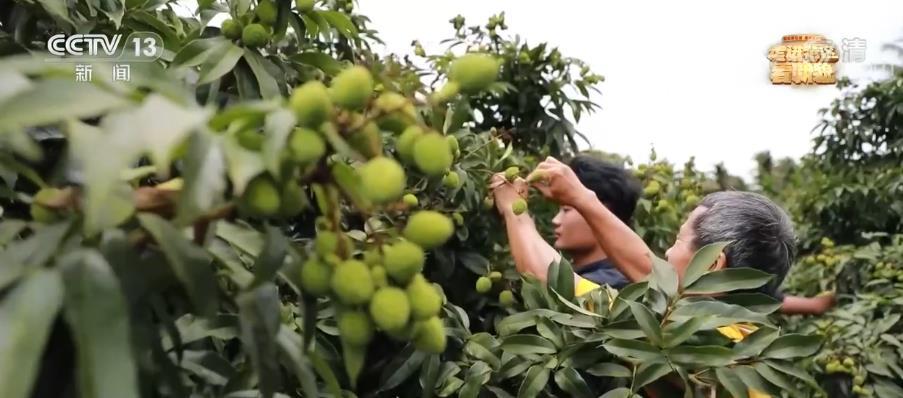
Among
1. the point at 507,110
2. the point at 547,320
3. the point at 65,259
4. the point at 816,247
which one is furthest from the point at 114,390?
the point at 816,247

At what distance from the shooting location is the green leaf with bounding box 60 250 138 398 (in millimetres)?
364

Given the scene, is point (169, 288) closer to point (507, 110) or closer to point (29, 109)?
point (29, 109)

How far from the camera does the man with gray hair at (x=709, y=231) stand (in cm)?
156

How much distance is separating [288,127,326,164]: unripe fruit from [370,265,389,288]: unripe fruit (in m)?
0.08

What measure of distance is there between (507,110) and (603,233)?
73cm

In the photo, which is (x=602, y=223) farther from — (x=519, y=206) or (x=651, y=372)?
(x=651, y=372)

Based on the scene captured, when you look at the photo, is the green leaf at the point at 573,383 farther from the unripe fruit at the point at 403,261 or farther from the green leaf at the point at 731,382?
the unripe fruit at the point at 403,261

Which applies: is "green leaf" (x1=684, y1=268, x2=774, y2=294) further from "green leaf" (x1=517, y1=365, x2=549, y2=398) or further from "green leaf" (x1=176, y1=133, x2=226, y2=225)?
"green leaf" (x1=176, y1=133, x2=226, y2=225)

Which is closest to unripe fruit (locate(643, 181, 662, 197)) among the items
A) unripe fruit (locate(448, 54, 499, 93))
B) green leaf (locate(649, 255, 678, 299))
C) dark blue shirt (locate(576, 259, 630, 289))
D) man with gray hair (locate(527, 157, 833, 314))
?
dark blue shirt (locate(576, 259, 630, 289))

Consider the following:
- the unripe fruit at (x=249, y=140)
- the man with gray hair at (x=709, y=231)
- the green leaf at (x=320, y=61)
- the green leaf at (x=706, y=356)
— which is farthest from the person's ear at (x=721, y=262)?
the unripe fruit at (x=249, y=140)

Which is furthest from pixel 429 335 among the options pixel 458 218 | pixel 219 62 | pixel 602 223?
pixel 602 223

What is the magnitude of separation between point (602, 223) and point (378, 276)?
3.74ft

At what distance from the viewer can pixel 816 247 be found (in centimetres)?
398

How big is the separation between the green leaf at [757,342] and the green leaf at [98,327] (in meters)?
0.82
